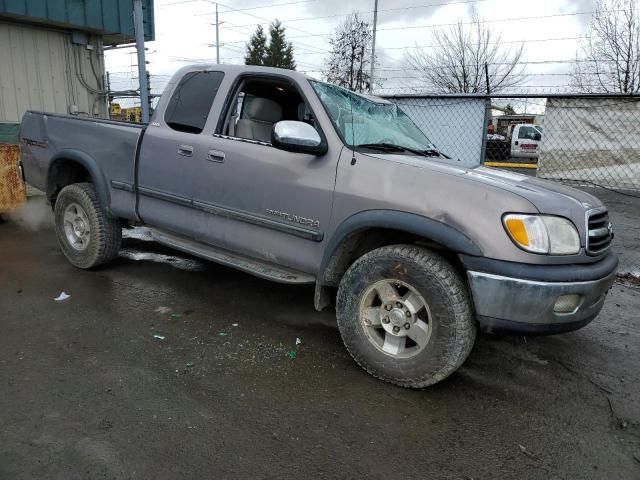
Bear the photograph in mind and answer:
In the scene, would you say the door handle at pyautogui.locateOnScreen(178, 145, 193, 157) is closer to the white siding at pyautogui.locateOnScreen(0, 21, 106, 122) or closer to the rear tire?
the rear tire

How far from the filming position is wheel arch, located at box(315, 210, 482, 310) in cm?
266

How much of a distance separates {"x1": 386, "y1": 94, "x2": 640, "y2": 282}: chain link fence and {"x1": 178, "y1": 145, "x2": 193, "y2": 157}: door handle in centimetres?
467

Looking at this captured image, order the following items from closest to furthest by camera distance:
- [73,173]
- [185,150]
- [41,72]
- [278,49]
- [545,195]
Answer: [545,195]
[185,150]
[73,173]
[41,72]
[278,49]

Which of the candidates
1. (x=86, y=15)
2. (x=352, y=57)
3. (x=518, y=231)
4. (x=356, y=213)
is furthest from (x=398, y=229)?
(x=352, y=57)

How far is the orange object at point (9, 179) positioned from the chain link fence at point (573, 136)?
5764 millimetres

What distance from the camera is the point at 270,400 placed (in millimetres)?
2748

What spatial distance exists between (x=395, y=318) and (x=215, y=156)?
6.10ft

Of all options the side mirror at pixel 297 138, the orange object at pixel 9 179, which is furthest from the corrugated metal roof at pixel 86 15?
the side mirror at pixel 297 138

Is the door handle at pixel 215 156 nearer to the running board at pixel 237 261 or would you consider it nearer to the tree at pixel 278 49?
the running board at pixel 237 261

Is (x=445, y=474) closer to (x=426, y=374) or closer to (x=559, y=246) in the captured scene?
(x=426, y=374)

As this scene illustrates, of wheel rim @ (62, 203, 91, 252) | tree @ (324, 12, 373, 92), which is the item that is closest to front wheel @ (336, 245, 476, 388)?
wheel rim @ (62, 203, 91, 252)

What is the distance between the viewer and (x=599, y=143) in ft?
27.8

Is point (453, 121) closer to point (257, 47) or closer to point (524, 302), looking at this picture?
point (524, 302)

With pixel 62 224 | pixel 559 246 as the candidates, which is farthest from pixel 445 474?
pixel 62 224
